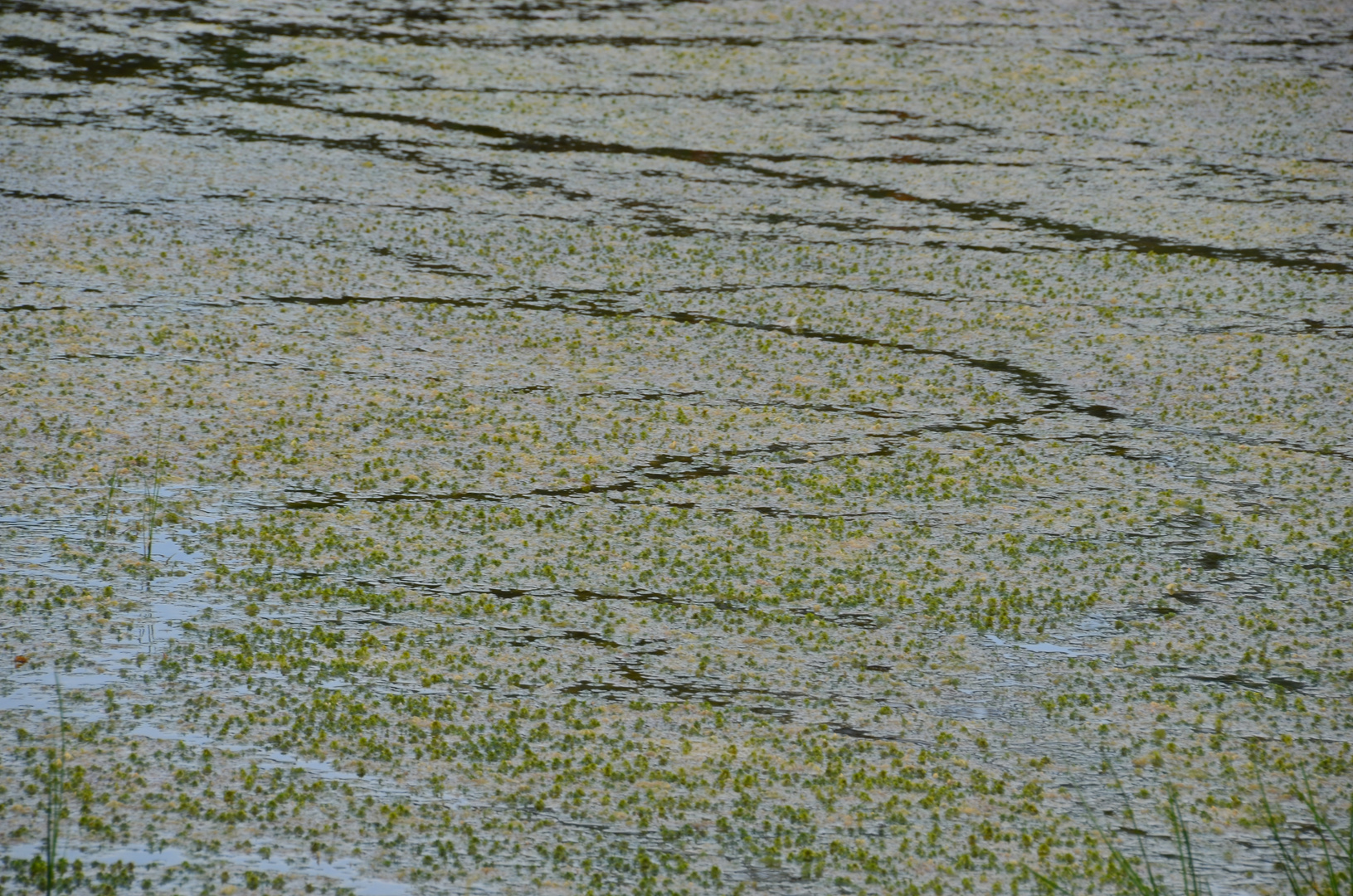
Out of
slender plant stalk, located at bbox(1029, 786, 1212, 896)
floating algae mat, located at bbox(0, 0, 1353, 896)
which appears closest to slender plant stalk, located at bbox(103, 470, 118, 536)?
floating algae mat, located at bbox(0, 0, 1353, 896)

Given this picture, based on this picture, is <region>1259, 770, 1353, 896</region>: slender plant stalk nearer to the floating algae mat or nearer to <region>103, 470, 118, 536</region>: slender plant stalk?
the floating algae mat

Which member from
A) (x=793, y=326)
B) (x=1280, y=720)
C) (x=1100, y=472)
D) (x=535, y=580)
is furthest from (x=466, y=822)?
(x=793, y=326)

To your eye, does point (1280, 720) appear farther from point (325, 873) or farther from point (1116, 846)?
point (325, 873)

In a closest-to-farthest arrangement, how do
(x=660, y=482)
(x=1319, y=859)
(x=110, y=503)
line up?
(x=1319, y=859), (x=110, y=503), (x=660, y=482)

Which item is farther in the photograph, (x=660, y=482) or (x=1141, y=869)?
(x=660, y=482)

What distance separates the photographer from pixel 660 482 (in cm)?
266

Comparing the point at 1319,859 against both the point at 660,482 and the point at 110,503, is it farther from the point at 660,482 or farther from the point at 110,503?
the point at 110,503

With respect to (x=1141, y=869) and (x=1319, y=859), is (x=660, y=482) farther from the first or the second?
(x=1319, y=859)

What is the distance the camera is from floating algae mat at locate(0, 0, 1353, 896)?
1812 mm

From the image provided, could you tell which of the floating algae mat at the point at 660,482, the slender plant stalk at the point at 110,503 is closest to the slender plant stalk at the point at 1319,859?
the floating algae mat at the point at 660,482

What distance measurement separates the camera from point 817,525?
8.27 ft

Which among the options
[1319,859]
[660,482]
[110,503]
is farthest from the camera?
[660,482]

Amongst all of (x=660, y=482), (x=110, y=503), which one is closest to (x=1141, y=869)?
(x=660, y=482)

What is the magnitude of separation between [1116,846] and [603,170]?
9.57 ft
